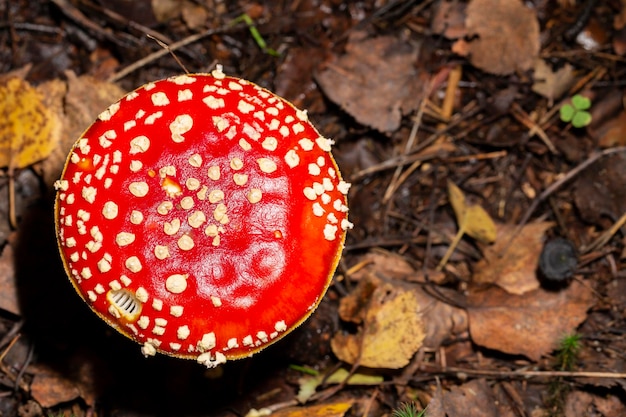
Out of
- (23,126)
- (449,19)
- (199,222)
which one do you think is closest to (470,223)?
(449,19)

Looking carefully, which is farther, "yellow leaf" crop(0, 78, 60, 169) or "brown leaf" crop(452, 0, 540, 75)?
"brown leaf" crop(452, 0, 540, 75)

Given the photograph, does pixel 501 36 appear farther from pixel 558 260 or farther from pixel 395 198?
pixel 558 260

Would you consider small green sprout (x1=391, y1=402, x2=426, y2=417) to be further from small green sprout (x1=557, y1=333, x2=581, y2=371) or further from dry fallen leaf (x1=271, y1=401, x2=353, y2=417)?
small green sprout (x1=557, y1=333, x2=581, y2=371)

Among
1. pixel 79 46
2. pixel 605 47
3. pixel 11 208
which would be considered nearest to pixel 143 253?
pixel 11 208

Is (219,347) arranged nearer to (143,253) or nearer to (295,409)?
(143,253)

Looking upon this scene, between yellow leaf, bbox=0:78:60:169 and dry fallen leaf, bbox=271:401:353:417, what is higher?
yellow leaf, bbox=0:78:60:169

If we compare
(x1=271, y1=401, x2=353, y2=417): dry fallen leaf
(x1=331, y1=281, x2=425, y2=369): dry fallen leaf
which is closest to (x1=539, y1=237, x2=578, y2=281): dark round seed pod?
(x1=331, y1=281, x2=425, y2=369): dry fallen leaf
